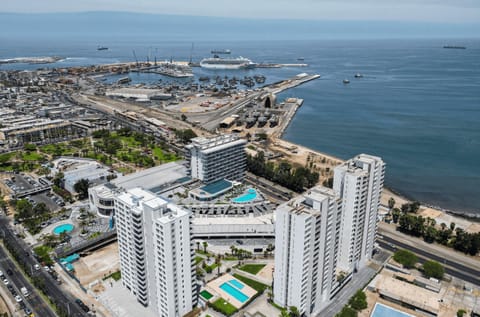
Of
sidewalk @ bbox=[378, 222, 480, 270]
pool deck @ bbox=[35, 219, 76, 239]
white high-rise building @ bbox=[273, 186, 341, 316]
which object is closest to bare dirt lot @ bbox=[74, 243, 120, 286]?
pool deck @ bbox=[35, 219, 76, 239]

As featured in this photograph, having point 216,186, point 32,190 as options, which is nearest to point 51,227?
point 32,190

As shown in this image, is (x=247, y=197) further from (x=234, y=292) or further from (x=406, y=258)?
(x=406, y=258)

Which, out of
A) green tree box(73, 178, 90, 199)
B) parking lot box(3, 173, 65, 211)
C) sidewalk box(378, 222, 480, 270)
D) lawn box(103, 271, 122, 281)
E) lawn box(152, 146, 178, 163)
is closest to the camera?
lawn box(103, 271, 122, 281)

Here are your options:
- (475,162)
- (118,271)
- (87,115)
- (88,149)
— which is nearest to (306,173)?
(118,271)

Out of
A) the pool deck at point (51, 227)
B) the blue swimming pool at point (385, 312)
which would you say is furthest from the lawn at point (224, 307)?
the pool deck at point (51, 227)

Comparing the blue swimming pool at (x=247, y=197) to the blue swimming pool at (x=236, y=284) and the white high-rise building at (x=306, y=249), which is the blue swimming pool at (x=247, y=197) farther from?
the white high-rise building at (x=306, y=249)

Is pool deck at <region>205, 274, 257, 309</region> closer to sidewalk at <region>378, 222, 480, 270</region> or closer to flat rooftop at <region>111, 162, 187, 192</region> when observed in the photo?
flat rooftop at <region>111, 162, 187, 192</region>
